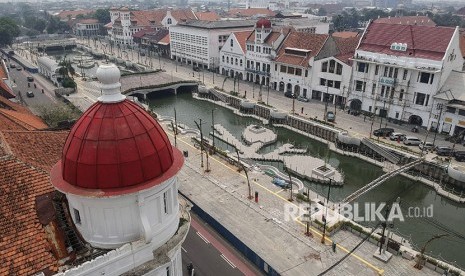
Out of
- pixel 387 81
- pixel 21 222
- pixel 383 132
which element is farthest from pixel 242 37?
pixel 21 222

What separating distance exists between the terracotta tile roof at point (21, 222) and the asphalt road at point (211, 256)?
19562 millimetres

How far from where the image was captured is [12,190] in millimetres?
22656

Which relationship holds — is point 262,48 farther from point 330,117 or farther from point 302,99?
point 330,117

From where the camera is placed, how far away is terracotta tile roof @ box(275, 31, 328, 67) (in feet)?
315

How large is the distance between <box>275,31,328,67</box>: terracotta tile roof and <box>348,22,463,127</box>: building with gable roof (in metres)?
13.8

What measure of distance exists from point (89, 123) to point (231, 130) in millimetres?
64028

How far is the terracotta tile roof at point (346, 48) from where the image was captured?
89762mm

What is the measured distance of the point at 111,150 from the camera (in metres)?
20.2

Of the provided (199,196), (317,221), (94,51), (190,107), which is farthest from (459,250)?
(94,51)

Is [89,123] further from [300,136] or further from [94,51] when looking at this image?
[94,51]

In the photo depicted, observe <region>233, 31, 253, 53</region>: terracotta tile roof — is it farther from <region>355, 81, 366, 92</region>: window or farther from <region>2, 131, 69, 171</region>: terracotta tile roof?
<region>2, 131, 69, 171</region>: terracotta tile roof

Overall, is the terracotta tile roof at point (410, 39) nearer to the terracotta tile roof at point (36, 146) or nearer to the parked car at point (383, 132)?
the parked car at point (383, 132)

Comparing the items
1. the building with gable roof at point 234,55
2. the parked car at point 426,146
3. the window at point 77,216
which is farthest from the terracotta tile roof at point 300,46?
the window at point 77,216

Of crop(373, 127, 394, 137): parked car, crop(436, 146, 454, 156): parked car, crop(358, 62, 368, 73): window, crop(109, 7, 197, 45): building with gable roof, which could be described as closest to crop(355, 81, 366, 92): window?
crop(358, 62, 368, 73): window
